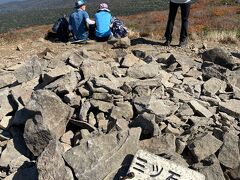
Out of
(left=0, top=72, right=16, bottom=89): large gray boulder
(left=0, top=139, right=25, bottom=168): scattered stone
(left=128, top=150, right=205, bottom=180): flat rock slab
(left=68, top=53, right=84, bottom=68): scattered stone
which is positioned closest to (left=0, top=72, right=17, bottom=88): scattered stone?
(left=0, top=72, right=16, bottom=89): large gray boulder

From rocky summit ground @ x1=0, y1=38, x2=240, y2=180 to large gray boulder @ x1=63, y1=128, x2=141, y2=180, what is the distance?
2 centimetres

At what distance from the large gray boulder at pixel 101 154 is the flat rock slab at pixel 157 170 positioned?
39 centimetres

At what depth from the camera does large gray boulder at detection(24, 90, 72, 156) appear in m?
7.77

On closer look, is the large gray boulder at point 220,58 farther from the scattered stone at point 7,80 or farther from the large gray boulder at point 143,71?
the scattered stone at point 7,80

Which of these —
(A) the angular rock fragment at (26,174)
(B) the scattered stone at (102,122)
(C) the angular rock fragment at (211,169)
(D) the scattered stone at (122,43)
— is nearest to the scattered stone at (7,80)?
(B) the scattered stone at (102,122)

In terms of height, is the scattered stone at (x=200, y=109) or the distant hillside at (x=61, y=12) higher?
the scattered stone at (x=200, y=109)

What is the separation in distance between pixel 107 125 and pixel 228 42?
26.1 feet

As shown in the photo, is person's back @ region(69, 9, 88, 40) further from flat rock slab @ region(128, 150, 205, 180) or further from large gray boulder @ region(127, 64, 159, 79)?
flat rock slab @ region(128, 150, 205, 180)

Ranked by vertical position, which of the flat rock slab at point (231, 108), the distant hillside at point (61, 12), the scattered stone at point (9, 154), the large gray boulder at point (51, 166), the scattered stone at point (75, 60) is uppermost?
the scattered stone at point (75, 60)

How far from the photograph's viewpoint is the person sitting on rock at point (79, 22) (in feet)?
46.9

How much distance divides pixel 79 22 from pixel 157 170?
332 inches

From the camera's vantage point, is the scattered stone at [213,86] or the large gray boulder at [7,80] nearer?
the scattered stone at [213,86]

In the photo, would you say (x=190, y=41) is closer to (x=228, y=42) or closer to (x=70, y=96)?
(x=228, y=42)

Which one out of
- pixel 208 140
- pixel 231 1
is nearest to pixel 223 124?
pixel 208 140
